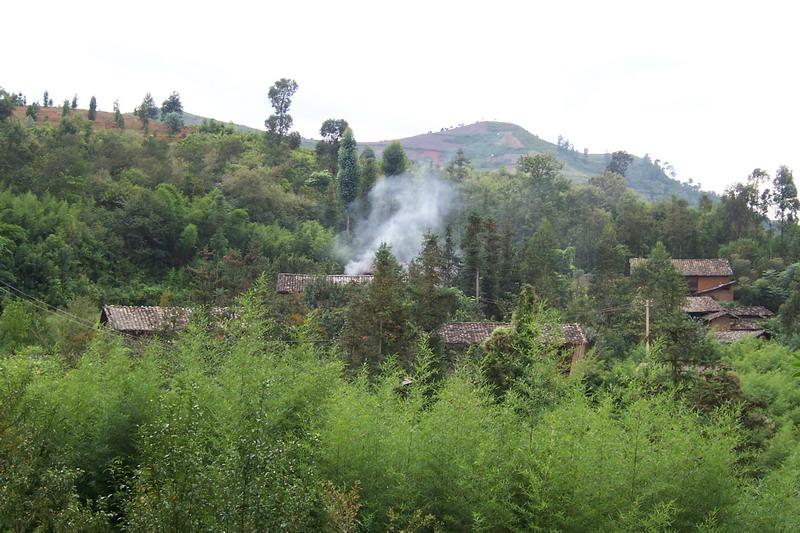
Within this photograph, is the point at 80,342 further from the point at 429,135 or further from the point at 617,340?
the point at 429,135

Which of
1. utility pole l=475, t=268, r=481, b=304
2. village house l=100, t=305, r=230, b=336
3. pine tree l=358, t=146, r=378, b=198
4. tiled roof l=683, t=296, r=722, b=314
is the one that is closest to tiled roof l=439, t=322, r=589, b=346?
utility pole l=475, t=268, r=481, b=304

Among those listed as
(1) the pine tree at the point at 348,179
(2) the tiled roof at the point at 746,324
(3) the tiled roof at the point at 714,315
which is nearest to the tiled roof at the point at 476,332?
(2) the tiled roof at the point at 746,324

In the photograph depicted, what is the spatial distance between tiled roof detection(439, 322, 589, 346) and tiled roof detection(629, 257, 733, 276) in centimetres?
1305

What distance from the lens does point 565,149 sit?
95.5m

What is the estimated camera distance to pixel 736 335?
25609mm

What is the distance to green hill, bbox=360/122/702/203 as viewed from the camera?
3344 inches

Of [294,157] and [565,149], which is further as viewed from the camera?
[565,149]

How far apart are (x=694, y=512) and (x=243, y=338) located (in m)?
4.94

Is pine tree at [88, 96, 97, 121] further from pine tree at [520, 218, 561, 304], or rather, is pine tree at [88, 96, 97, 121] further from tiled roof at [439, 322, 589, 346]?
tiled roof at [439, 322, 589, 346]

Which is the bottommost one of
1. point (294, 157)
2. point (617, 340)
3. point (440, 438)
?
point (617, 340)

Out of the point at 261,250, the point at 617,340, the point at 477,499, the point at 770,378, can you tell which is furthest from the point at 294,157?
the point at 477,499

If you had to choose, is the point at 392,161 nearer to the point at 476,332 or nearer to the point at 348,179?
the point at 348,179

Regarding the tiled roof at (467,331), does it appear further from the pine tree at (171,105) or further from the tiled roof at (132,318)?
the pine tree at (171,105)

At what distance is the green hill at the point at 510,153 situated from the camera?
84.9m
